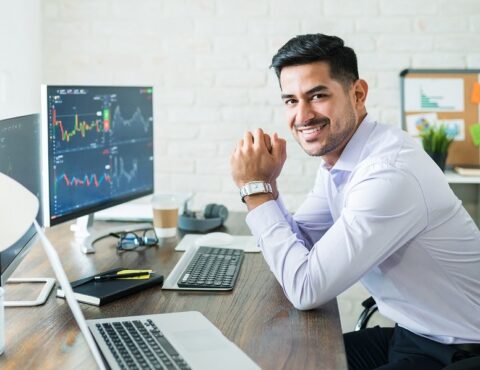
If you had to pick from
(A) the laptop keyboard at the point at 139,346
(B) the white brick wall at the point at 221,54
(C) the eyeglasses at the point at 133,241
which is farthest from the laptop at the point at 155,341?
(B) the white brick wall at the point at 221,54

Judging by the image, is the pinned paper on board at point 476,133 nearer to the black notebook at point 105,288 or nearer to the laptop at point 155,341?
the black notebook at point 105,288

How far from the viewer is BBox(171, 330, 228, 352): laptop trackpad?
1228 mm

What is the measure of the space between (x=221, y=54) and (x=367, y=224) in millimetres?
1757

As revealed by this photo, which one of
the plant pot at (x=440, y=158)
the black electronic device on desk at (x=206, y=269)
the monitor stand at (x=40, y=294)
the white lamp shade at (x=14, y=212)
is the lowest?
the monitor stand at (x=40, y=294)

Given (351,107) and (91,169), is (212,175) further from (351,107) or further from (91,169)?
(351,107)

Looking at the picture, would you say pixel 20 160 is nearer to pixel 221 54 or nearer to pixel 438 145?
pixel 221 54

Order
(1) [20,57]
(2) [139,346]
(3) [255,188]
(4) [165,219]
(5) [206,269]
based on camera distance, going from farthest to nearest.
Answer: (1) [20,57]
(4) [165,219]
(5) [206,269]
(3) [255,188]
(2) [139,346]

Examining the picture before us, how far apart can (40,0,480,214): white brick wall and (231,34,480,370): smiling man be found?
125 centimetres

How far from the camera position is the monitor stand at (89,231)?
2.02 meters

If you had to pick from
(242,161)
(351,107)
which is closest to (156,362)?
(242,161)

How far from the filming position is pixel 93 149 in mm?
2061

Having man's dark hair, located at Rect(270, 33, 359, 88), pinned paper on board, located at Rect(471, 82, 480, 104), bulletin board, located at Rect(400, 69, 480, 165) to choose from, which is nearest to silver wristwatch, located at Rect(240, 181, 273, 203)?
man's dark hair, located at Rect(270, 33, 359, 88)

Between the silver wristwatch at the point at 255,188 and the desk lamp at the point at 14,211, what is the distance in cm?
69

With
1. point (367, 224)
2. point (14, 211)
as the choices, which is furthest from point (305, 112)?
point (14, 211)
